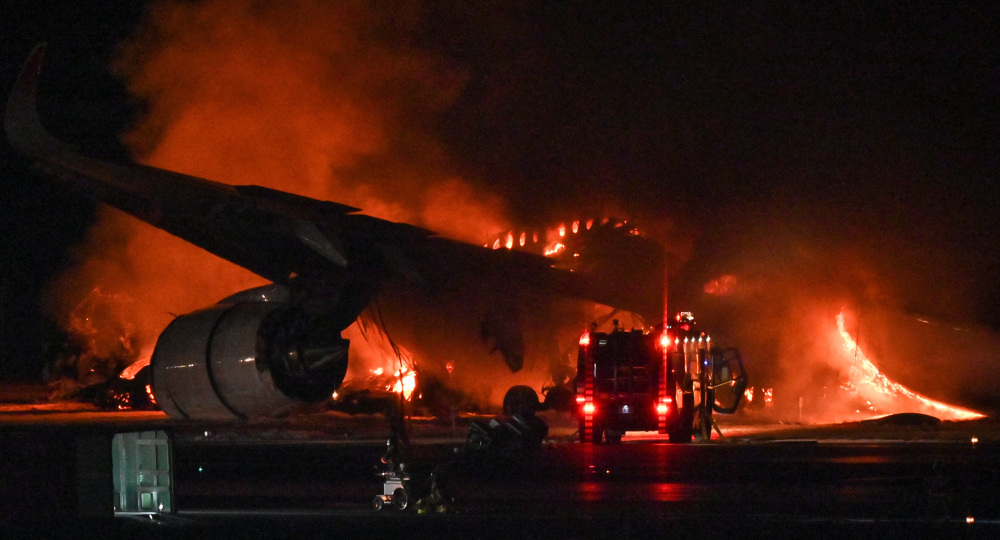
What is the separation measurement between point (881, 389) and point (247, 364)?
20191 mm

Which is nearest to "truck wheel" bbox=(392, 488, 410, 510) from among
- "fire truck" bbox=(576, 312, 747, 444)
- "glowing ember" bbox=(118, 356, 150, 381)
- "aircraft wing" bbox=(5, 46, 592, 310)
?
"aircraft wing" bbox=(5, 46, 592, 310)

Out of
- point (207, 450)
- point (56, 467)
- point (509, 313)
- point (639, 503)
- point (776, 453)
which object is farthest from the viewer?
point (207, 450)

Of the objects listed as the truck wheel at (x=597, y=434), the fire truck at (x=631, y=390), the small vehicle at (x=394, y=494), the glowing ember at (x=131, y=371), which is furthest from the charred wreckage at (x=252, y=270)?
the glowing ember at (x=131, y=371)

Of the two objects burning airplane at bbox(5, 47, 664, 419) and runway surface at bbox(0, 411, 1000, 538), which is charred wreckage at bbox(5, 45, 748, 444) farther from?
runway surface at bbox(0, 411, 1000, 538)

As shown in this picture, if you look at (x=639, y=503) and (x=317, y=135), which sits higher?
(x=317, y=135)

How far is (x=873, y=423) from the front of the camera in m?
21.7

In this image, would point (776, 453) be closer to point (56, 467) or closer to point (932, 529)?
point (932, 529)

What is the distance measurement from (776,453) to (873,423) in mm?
6324

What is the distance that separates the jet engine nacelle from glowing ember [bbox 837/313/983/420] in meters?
18.2

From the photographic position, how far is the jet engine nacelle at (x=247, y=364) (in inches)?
339

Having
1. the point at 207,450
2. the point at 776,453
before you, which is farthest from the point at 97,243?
the point at 776,453

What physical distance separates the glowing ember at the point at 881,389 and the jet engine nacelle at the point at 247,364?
18.2 metres

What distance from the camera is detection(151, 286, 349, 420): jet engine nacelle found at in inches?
339

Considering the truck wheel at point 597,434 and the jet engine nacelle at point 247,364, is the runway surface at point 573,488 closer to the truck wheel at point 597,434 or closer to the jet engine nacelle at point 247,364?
the truck wheel at point 597,434
